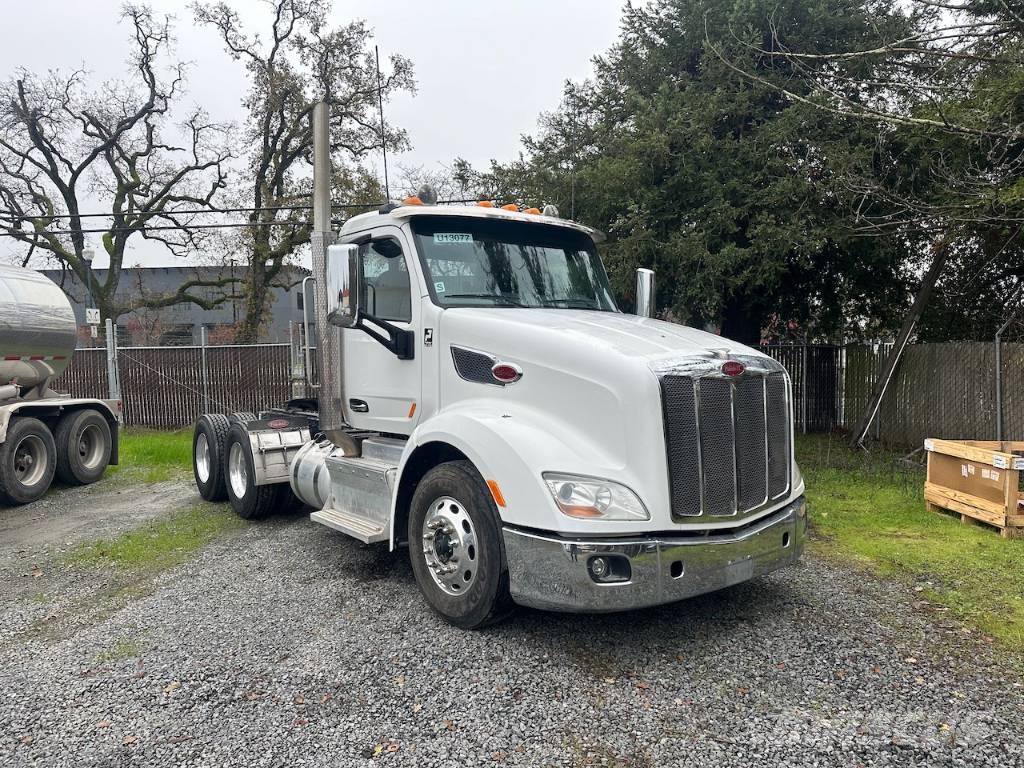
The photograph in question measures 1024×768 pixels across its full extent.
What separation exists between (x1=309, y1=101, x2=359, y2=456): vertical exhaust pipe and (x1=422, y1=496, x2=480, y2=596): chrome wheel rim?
147 cm

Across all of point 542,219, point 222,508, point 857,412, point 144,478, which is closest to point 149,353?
point 144,478

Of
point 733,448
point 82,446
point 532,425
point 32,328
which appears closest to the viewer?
point 733,448

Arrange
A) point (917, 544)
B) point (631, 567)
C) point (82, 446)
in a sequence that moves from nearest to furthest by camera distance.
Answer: point (631, 567) → point (917, 544) → point (82, 446)

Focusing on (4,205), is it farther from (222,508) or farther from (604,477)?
(604,477)

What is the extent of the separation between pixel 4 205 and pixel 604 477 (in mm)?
25549

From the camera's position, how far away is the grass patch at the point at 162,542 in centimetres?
617

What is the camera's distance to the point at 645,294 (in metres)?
5.83

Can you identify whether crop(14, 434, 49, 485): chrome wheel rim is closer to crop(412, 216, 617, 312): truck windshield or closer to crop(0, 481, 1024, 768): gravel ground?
crop(0, 481, 1024, 768): gravel ground

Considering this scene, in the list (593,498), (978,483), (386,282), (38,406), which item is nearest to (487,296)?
(386,282)

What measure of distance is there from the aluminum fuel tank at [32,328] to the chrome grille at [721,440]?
8.36m

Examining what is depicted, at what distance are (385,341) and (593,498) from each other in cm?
210

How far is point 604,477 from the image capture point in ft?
12.5

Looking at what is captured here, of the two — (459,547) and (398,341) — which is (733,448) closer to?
(459,547)

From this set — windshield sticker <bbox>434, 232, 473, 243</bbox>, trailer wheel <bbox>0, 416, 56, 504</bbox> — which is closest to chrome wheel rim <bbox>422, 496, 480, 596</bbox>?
windshield sticker <bbox>434, 232, 473, 243</bbox>
